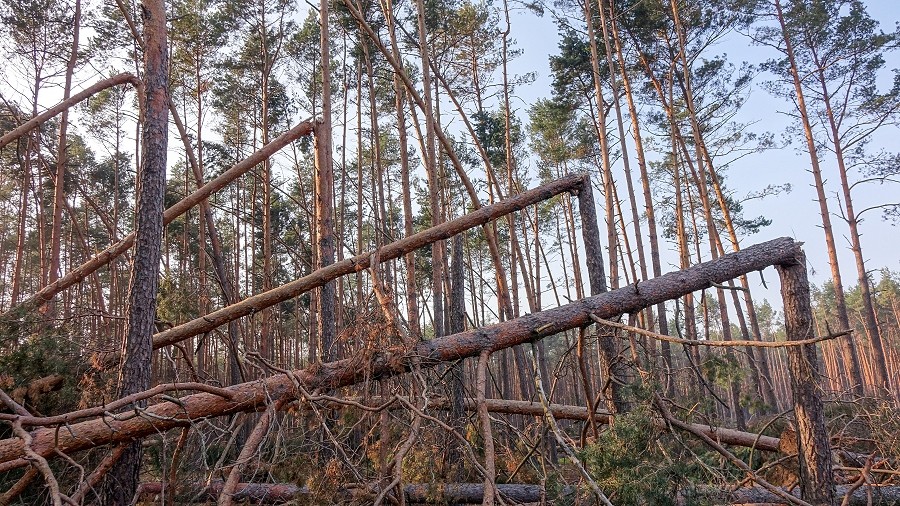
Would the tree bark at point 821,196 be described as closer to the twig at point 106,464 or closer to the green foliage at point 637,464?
the green foliage at point 637,464

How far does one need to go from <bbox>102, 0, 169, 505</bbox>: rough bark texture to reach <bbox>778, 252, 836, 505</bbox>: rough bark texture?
479 cm

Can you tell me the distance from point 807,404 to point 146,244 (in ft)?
16.9

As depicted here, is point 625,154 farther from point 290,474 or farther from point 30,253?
point 30,253

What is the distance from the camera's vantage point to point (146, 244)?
3.95 m

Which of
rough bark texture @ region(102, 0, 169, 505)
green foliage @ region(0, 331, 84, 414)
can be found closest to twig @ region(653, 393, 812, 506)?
rough bark texture @ region(102, 0, 169, 505)

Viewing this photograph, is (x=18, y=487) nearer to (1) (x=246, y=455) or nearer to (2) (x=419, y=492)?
(1) (x=246, y=455)

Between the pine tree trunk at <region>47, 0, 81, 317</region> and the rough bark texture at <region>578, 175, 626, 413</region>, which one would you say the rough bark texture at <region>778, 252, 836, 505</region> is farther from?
the pine tree trunk at <region>47, 0, 81, 317</region>

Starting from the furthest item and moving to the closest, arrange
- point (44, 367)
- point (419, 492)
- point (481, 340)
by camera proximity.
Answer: point (419, 492)
point (44, 367)
point (481, 340)

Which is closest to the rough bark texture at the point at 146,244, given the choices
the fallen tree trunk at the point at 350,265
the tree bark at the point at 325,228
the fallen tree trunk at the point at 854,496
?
the fallen tree trunk at the point at 350,265

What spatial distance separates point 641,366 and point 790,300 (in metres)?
1.26


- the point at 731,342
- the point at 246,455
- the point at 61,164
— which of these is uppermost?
the point at 61,164

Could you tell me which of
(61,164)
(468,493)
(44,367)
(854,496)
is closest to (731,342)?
(854,496)

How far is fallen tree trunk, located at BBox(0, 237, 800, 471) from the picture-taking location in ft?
12.6

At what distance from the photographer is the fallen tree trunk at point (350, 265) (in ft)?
16.0
